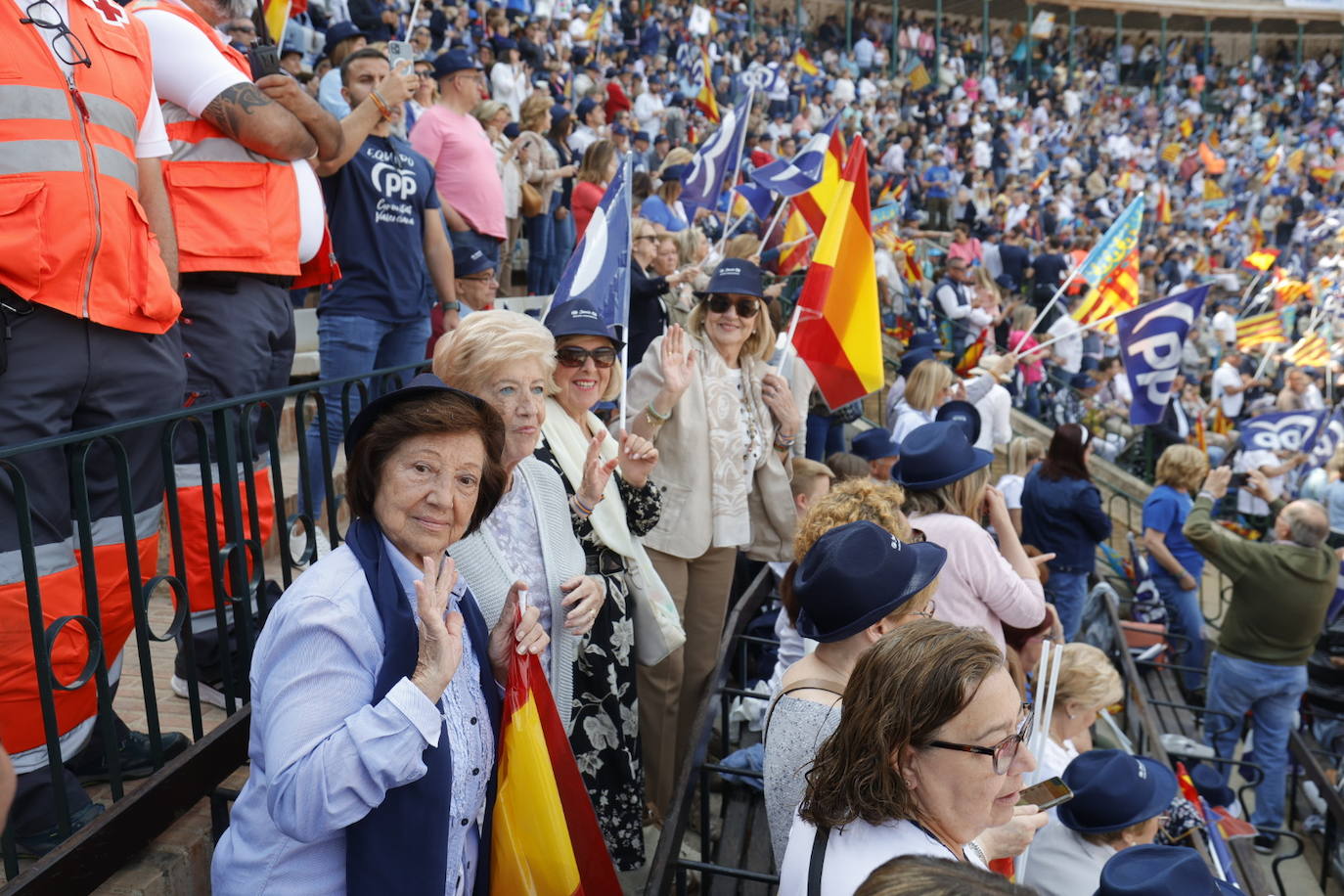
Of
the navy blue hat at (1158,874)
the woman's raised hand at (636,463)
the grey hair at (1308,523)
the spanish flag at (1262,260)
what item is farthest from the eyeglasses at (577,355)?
the spanish flag at (1262,260)

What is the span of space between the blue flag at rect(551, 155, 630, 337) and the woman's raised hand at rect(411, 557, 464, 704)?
235 cm

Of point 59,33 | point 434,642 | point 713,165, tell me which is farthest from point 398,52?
point 713,165

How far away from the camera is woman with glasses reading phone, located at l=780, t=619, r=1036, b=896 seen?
6.68 feet

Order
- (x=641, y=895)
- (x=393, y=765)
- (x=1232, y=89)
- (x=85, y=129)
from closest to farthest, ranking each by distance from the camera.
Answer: (x=393, y=765) < (x=85, y=129) < (x=641, y=895) < (x=1232, y=89)

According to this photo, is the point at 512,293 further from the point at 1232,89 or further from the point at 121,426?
the point at 1232,89

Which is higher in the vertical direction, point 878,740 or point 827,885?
point 878,740

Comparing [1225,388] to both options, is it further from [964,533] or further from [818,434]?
[964,533]

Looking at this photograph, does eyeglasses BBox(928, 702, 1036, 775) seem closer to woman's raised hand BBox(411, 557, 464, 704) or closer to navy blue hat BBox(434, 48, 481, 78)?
woman's raised hand BBox(411, 557, 464, 704)

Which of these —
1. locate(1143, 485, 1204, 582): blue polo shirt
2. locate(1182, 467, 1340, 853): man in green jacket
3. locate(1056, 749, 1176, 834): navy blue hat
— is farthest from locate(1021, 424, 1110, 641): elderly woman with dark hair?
locate(1056, 749, 1176, 834): navy blue hat

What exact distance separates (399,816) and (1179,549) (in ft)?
24.7

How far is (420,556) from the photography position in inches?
87.1

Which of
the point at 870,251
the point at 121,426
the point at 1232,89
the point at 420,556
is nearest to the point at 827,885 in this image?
the point at 420,556

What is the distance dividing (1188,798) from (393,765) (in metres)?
3.77

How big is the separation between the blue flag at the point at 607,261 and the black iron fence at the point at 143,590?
1.05 meters
